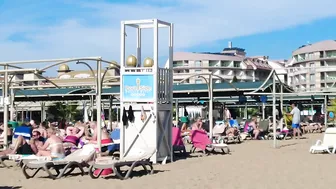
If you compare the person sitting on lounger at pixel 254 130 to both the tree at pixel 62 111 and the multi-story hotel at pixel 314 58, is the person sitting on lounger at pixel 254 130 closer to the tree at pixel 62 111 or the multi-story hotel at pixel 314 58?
the tree at pixel 62 111

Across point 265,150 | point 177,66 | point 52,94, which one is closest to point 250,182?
point 265,150

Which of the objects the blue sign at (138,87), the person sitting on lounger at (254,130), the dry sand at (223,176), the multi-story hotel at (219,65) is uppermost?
the multi-story hotel at (219,65)

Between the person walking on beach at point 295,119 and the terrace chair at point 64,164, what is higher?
the person walking on beach at point 295,119

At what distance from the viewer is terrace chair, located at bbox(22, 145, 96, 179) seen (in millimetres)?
9312

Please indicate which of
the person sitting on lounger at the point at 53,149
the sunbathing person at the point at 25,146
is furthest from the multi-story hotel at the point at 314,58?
the person sitting on lounger at the point at 53,149

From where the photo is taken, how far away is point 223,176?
9.62 meters

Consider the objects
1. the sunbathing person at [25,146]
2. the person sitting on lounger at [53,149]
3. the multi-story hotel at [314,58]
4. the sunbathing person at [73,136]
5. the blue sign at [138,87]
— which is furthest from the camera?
the multi-story hotel at [314,58]

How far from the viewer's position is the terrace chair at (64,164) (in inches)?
367

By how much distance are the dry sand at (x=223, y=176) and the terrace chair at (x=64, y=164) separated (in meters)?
0.19

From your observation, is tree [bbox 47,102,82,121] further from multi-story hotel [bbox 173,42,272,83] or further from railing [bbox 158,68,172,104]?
multi-story hotel [bbox 173,42,272,83]

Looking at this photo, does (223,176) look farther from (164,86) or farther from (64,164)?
(164,86)

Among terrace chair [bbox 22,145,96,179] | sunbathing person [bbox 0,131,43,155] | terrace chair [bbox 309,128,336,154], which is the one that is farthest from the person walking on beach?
terrace chair [bbox 22,145,96,179]

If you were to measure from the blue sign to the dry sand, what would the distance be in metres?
1.61

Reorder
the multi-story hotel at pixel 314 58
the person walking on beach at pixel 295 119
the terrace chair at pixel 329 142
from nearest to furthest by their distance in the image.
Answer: the terrace chair at pixel 329 142 < the person walking on beach at pixel 295 119 < the multi-story hotel at pixel 314 58
